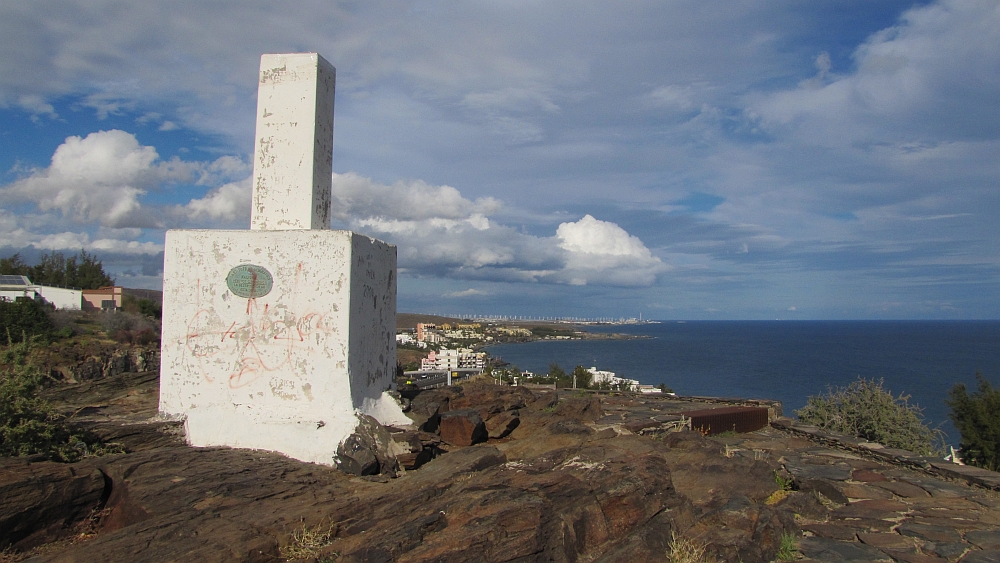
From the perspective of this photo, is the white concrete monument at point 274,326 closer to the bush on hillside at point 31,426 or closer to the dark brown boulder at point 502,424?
the bush on hillside at point 31,426

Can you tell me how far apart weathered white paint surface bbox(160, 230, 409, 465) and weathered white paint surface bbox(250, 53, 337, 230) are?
51 cm

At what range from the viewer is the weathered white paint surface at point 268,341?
7.62 metres

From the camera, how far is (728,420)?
1151cm

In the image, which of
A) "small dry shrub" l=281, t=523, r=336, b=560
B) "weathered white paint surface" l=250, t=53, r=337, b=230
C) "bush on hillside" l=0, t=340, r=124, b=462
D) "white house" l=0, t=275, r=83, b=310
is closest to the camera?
"small dry shrub" l=281, t=523, r=336, b=560

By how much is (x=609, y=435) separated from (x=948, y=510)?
3945mm

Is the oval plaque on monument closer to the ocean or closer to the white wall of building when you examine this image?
the ocean

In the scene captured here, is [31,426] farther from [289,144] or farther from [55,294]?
[55,294]

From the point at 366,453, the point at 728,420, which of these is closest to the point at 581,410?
the point at 728,420

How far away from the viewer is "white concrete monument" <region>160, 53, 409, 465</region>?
25.0 feet

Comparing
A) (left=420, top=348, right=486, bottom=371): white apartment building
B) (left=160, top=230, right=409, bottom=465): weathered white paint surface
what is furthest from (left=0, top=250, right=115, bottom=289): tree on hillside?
(left=160, top=230, right=409, bottom=465): weathered white paint surface

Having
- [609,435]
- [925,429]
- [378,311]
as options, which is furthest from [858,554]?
[925,429]

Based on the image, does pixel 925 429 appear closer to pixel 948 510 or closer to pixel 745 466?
pixel 948 510

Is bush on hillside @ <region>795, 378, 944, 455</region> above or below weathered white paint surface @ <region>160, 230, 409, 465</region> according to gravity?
below

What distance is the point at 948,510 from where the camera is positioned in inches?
277
